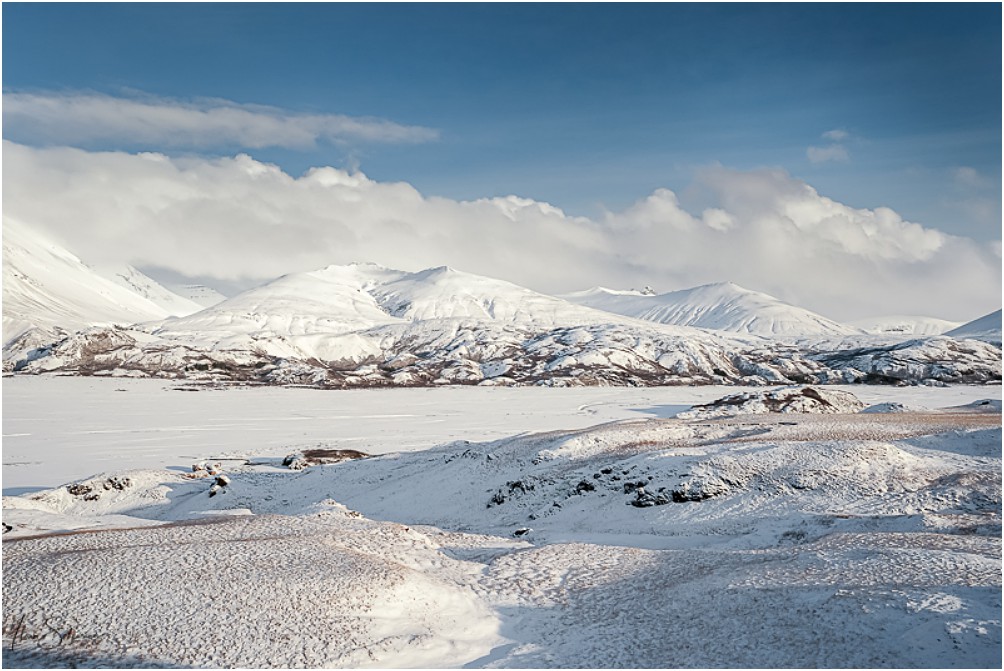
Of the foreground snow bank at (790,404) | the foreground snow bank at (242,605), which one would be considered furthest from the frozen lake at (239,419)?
the foreground snow bank at (242,605)

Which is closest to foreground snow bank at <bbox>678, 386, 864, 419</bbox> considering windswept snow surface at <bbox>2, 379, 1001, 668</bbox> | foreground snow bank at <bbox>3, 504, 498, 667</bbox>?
windswept snow surface at <bbox>2, 379, 1001, 668</bbox>

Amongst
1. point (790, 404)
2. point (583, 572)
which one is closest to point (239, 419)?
point (790, 404)

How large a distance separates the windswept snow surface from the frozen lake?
22957 mm

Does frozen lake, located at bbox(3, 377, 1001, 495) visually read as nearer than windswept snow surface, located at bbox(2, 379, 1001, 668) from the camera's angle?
No

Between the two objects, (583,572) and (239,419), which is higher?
(239,419)

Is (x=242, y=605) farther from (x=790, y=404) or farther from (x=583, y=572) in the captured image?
(x=790, y=404)

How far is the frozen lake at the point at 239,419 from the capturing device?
59094 mm

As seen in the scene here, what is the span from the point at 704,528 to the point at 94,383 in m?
163

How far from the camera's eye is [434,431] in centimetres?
7681

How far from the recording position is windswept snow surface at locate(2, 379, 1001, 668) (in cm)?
1435

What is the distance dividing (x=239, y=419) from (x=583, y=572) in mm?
80548

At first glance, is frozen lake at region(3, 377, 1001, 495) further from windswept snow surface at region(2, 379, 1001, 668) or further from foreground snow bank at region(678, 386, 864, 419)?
windswept snow surface at region(2, 379, 1001, 668)

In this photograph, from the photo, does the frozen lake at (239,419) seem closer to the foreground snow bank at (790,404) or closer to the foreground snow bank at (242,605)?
the foreground snow bank at (790,404)

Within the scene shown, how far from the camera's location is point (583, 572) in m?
20.4
